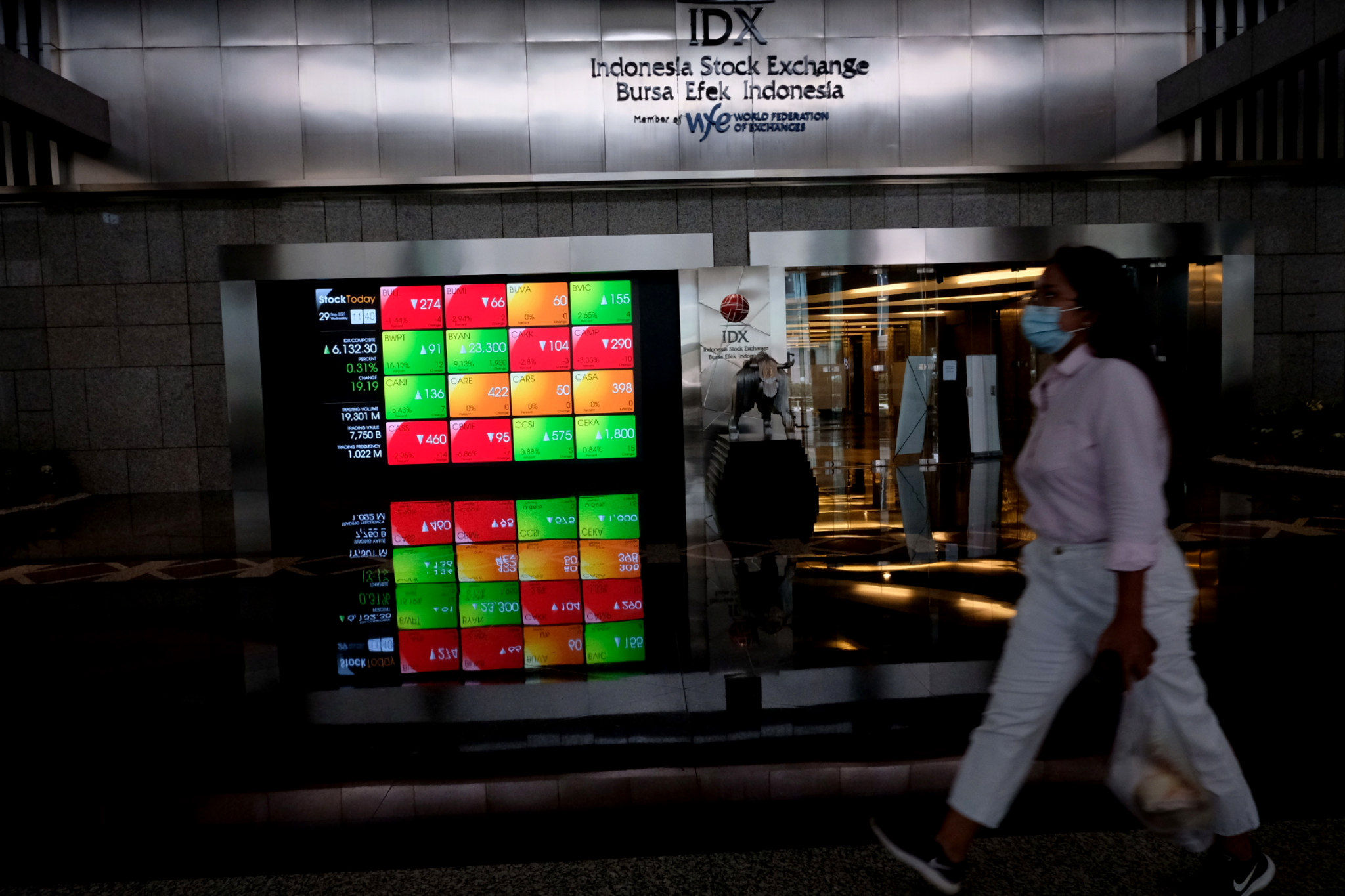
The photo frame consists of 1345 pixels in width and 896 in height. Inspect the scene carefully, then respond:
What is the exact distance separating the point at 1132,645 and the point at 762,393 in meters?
9.50

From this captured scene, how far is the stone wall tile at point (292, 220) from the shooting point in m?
11.4

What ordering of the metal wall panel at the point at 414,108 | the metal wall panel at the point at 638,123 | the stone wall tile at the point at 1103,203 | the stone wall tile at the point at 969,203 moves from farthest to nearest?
1. the stone wall tile at the point at 1103,203
2. the stone wall tile at the point at 969,203
3. the metal wall panel at the point at 638,123
4. the metal wall panel at the point at 414,108

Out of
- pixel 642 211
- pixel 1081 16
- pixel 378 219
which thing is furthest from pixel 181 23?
pixel 1081 16

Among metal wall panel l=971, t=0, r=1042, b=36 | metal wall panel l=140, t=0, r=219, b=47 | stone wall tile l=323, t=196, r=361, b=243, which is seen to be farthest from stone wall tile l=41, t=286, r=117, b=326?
metal wall panel l=971, t=0, r=1042, b=36

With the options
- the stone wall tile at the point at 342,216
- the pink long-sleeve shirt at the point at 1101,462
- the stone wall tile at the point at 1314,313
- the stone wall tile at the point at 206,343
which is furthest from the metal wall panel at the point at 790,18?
the pink long-sleeve shirt at the point at 1101,462

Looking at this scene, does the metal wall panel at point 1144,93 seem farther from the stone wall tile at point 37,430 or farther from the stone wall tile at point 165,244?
the stone wall tile at point 37,430

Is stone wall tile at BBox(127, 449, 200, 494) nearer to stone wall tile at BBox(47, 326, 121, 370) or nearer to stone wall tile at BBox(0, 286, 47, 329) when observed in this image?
stone wall tile at BBox(47, 326, 121, 370)

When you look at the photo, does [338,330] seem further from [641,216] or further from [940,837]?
[940,837]

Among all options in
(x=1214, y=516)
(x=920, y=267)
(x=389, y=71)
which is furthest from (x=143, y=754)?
(x=920, y=267)

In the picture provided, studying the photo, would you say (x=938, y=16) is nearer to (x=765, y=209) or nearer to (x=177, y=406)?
(x=765, y=209)

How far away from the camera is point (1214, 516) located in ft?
25.8

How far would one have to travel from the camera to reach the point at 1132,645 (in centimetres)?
199

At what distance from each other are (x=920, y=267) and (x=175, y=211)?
980 centimetres

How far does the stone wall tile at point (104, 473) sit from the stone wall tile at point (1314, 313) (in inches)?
618
